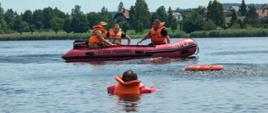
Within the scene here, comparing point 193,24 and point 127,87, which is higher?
point 127,87

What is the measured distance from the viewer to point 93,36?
3494 centimetres

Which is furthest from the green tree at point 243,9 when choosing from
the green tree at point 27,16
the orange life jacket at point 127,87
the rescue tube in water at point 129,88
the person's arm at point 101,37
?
the orange life jacket at point 127,87

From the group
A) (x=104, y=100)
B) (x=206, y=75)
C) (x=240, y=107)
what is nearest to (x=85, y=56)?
(x=206, y=75)

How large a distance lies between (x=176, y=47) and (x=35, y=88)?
12.4 metres

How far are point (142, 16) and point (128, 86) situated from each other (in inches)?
4670

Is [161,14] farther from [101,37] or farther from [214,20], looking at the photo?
[101,37]

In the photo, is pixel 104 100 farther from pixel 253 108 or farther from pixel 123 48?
pixel 123 48

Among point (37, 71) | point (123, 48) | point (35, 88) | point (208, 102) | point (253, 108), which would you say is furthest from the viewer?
point (123, 48)

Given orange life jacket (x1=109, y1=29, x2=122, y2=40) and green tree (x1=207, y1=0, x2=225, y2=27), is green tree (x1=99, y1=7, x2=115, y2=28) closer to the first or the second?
green tree (x1=207, y1=0, x2=225, y2=27)

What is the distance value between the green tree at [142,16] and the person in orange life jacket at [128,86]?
114m

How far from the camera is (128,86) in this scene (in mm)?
20609

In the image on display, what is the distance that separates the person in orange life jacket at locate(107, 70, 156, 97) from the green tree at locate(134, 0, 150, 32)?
114m

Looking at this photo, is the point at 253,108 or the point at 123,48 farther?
the point at 123,48

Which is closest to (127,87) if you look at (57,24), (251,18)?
(251,18)
